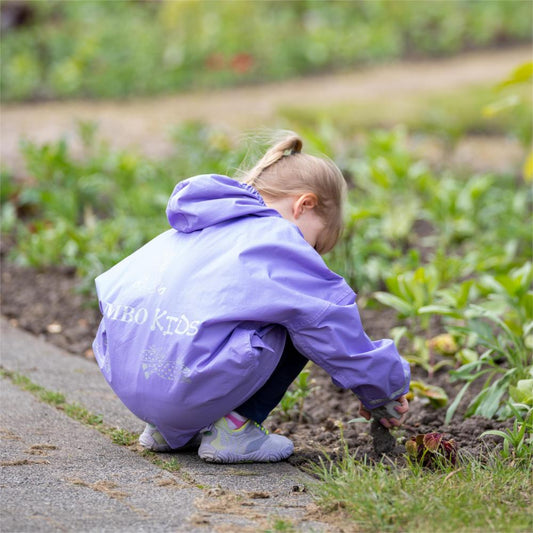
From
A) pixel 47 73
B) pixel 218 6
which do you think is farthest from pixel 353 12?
pixel 47 73

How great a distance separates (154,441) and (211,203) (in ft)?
2.36

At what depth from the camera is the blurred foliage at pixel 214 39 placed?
9.64m

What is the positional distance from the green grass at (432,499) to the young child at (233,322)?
0.94 feet

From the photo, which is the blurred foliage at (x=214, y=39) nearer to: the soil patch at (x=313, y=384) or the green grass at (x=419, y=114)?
the green grass at (x=419, y=114)

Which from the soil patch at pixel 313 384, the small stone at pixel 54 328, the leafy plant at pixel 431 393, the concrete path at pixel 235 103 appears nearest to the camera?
the soil patch at pixel 313 384

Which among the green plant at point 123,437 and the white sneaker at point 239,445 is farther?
the green plant at point 123,437

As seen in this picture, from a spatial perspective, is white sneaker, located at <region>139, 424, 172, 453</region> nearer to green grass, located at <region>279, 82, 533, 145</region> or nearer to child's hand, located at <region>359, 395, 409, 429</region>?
child's hand, located at <region>359, 395, 409, 429</region>

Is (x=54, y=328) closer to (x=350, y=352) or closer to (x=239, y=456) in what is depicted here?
(x=239, y=456)

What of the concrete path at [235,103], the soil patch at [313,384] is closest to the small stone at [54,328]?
the soil patch at [313,384]

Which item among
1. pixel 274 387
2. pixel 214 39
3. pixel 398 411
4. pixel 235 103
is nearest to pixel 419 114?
pixel 235 103

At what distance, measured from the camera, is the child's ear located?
2682 millimetres

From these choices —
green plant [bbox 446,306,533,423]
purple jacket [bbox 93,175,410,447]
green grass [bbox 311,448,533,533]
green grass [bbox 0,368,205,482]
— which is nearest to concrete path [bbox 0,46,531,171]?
green grass [bbox 0,368,205,482]

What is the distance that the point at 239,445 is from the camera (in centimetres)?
258

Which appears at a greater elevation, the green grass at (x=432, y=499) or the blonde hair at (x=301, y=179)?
the blonde hair at (x=301, y=179)
